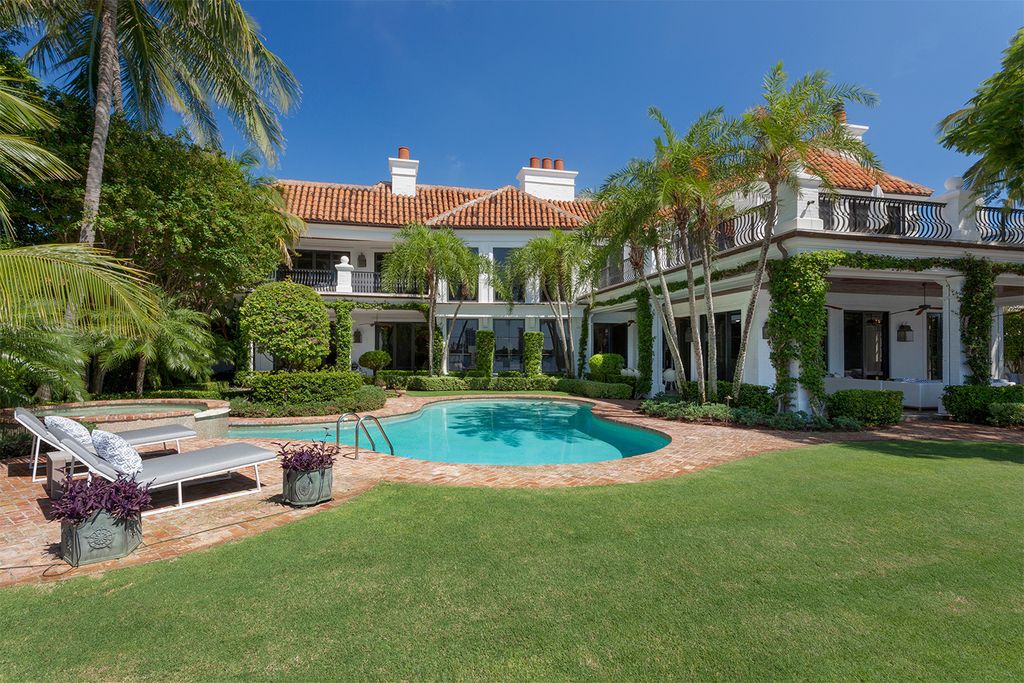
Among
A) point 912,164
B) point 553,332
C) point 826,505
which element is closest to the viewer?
point 826,505

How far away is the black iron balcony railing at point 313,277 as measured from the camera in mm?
22547

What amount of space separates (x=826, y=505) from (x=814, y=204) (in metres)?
8.23

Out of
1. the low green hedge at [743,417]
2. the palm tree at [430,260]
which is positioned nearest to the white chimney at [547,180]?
the palm tree at [430,260]

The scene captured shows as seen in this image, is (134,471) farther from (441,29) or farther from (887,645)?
(441,29)

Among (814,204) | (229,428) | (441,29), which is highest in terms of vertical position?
(441,29)

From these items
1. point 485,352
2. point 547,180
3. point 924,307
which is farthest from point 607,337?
point 924,307

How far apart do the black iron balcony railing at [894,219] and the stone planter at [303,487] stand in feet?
41.6

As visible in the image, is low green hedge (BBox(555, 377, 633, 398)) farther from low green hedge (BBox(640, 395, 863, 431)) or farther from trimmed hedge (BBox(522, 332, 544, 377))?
low green hedge (BBox(640, 395, 863, 431))

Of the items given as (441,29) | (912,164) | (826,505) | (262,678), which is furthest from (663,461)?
(912,164)

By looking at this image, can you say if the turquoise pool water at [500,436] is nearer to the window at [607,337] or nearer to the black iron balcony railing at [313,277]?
the window at [607,337]

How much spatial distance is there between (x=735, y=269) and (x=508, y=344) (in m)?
13.5

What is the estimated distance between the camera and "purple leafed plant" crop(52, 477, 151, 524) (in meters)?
3.80

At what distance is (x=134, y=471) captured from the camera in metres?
4.85

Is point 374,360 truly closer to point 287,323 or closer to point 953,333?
point 287,323
